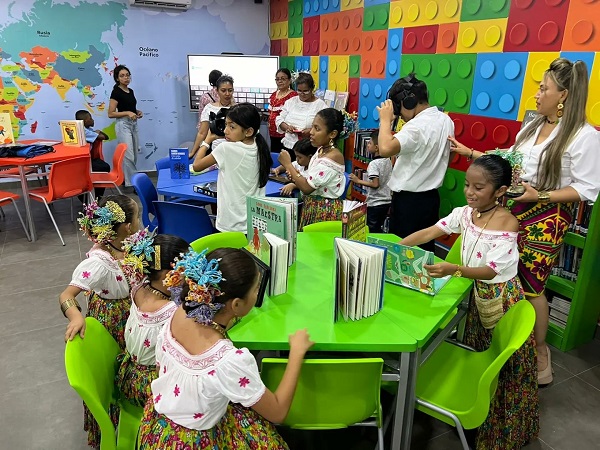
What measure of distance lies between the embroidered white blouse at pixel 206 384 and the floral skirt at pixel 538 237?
6.02ft

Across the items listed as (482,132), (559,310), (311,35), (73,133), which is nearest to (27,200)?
(73,133)

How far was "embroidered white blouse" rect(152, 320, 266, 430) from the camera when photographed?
1.33 m

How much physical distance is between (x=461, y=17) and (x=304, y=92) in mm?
1776

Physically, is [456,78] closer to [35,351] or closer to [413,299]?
[413,299]

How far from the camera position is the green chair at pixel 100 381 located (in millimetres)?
1387

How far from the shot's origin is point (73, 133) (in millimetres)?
5402

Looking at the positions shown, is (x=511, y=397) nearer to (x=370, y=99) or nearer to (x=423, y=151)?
(x=423, y=151)

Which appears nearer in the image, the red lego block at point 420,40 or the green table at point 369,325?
the green table at point 369,325

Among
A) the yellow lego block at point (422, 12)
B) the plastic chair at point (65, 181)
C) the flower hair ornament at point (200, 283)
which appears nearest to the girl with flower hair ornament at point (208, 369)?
the flower hair ornament at point (200, 283)

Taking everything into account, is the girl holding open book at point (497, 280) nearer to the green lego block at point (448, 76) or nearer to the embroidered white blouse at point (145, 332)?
the embroidered white blouse at point (145, 332)

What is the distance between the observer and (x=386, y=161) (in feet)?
13.0

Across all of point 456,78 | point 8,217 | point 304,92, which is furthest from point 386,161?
point 8,217

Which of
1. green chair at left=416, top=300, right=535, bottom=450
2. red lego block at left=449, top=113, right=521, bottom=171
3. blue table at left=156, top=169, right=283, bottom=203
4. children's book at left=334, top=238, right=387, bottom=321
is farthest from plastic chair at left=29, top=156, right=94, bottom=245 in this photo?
green chair at left=416, top=300, right=535, bottom=450

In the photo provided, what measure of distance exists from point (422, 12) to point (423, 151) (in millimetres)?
2039
